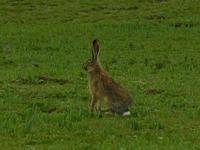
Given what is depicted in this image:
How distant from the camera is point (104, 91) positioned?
46.4 ft

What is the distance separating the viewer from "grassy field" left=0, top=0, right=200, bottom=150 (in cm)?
1220

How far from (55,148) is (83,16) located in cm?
2693

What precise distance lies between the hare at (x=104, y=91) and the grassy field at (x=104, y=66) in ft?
A: 1.00

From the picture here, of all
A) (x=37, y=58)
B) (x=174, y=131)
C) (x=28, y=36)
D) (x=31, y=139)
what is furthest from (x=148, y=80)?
(x=28, y=36)

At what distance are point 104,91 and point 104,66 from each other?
9601 mm

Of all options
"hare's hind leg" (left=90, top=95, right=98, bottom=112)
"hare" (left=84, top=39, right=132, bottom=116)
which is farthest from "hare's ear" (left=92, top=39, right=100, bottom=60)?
"hare's hind leg" (left=90, top=95, right=98, bottom=112)

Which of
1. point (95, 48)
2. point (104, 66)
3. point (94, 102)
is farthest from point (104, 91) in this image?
point (104, 66)

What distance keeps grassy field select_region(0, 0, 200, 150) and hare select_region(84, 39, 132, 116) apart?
305 mm

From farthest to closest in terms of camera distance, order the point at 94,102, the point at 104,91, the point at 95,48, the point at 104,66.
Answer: the point at 104,66 < the point at 95,48 < the point at 94,102 < the point at 104,91

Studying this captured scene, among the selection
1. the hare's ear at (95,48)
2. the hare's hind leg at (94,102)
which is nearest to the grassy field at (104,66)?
the hare's hind leg at (94,102)

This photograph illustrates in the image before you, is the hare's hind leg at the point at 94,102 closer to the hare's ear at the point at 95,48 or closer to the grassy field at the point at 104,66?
the grassy field at the point at 104,66

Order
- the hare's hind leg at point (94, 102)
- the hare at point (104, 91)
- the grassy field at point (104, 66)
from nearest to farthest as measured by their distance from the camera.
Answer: the grassy field at point (104, 66) → the hare at point (104, 91) → the hare's hind leg at point (94, 102)

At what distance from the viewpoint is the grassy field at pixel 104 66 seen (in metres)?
12.2

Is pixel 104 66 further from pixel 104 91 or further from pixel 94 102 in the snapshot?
pixel 104 91
